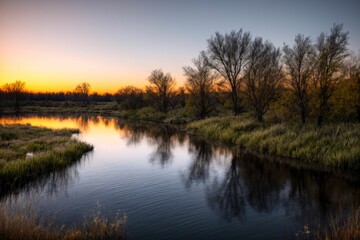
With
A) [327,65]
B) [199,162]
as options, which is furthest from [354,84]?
[199,162]

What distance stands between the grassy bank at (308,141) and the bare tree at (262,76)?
6.40 meters

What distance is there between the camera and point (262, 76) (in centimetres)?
3447

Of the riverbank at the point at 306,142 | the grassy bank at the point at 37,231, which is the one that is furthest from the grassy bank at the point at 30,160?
the riverbank at the point at 306,142

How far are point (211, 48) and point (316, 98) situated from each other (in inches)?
667

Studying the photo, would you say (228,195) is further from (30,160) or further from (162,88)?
(162,88)

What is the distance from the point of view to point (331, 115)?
94.8 ft

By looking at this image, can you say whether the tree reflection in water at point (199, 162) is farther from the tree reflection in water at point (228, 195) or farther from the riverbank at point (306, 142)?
the riverbank at point (306, 142)

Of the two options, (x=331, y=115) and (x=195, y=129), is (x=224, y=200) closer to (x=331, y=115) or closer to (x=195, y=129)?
(x=331, y=115)

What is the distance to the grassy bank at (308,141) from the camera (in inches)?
647

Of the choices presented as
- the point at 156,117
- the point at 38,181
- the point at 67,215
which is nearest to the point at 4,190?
the point at 38,181

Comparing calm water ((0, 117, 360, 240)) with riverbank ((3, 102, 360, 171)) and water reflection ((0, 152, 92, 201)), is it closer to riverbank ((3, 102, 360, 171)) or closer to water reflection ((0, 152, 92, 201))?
water reflection ((0, 152, 92, 201))

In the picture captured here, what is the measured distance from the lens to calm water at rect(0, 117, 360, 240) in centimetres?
955

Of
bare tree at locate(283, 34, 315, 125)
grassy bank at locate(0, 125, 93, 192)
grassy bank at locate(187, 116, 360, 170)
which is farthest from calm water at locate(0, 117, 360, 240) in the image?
bare tree at locate(283, 34, 315, 125)

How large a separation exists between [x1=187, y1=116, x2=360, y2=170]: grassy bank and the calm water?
6.46 feet
